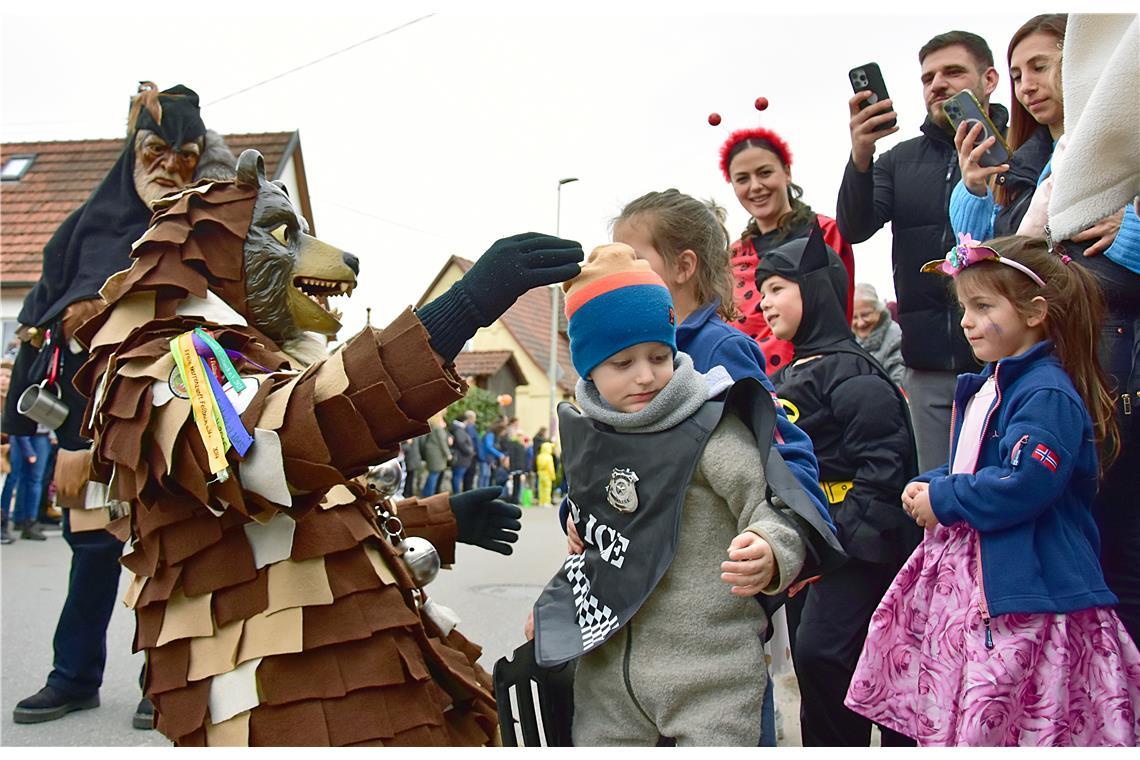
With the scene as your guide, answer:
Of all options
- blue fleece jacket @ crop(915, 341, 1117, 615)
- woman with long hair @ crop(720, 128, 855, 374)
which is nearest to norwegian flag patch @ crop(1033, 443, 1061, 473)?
blue fleece jacket @ crop(915, 341, 1117, 615)

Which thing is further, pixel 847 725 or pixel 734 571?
pixel 847 725

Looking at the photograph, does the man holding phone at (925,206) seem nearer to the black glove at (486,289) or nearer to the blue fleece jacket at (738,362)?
the blue fleece jacket at (738,362)

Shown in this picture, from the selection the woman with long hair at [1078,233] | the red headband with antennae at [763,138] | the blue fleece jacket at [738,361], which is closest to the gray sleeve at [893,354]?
the red headband with antennae at [763,138]

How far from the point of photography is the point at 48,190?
14305 millimetres

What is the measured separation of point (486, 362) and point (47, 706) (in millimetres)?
24126

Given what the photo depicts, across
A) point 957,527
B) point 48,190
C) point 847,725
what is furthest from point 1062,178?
point 48,190

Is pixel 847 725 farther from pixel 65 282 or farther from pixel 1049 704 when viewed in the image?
pixel 65 282

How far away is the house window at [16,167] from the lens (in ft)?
48.8

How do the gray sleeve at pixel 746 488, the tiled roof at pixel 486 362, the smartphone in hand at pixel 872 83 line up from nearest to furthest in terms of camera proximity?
the gray sleeve at pixel 746 488 < the smartphone in hand at pixel 872 83 < the tiled roof at pixel 486 362

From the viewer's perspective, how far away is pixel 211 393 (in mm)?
1796

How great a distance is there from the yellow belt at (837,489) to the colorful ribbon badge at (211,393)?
1555mm

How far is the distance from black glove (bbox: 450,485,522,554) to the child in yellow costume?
48.8ft

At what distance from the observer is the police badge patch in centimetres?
184
